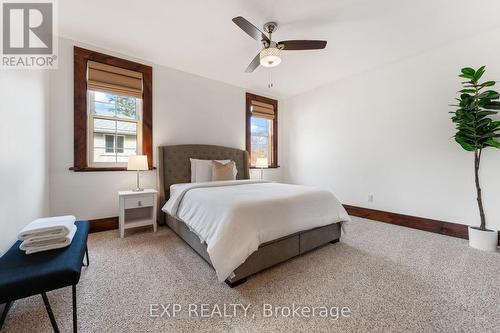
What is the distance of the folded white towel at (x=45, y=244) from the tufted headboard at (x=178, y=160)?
6.31ft

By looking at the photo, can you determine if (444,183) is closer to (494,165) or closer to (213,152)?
(494,165)

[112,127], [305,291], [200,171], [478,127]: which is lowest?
[305,291]

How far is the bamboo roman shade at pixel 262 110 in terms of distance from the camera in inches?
193

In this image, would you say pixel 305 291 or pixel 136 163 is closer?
pixel 305 291

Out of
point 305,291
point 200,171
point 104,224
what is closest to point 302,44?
point 200,171

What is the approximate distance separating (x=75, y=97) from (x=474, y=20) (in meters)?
5.24

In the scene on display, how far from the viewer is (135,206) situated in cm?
288

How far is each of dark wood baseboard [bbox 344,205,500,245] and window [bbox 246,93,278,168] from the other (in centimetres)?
233

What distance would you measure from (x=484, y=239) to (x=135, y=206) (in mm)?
4479

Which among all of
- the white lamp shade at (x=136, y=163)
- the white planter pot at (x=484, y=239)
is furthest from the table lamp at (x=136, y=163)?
the white planter pot at (x=484, y=239)

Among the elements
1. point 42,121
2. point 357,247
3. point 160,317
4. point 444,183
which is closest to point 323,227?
point 357,247

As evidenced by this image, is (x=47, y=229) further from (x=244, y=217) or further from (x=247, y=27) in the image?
(x=247, y=27)

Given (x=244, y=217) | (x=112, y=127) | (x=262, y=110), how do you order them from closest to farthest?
(x=244, y=217) → (x=112, y=127) → (x=262, y=110)

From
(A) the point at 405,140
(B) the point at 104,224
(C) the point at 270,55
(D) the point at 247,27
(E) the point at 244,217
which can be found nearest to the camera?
(E) the point at 244,217
